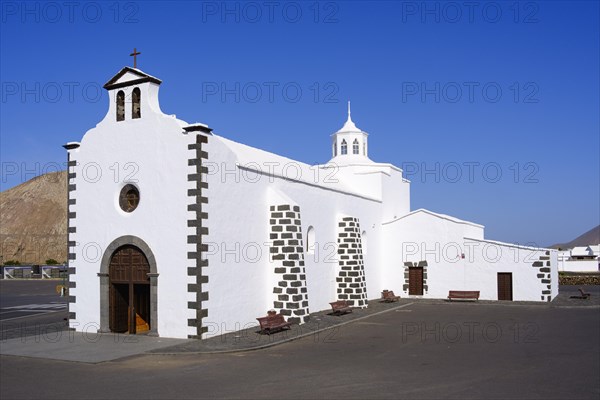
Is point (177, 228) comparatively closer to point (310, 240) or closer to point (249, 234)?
point (249, 234)

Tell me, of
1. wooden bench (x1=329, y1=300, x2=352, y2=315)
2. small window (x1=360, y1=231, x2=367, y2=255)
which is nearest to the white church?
wooden bench (x1=329, y1=300, x2=352, y2=315)

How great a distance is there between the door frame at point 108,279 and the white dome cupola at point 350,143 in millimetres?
18386

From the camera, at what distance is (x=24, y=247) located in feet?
305

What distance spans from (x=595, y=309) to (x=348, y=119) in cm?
1734

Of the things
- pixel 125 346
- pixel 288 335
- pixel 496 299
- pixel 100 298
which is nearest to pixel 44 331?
Answer: pixel 100 298

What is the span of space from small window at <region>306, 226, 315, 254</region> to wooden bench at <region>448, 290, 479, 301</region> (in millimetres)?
9091

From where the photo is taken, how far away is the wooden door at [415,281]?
31.4 m

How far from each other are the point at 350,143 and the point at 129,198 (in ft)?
61.3

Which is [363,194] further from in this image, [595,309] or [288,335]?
[288,335]

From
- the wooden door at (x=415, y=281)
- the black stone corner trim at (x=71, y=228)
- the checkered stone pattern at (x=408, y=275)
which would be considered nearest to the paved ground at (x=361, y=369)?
the black stone corner trim at (x=71, y=228)

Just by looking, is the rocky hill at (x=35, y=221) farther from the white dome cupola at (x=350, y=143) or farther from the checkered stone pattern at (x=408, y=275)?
the checkered stone pattern at (x=408, y=275)

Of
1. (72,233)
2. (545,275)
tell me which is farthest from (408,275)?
(72,233)

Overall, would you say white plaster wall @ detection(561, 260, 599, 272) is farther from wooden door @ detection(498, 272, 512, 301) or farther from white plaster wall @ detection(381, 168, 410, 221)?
wooden door @ detection(498, 272, 512, 301)

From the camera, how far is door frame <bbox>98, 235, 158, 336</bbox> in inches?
709
